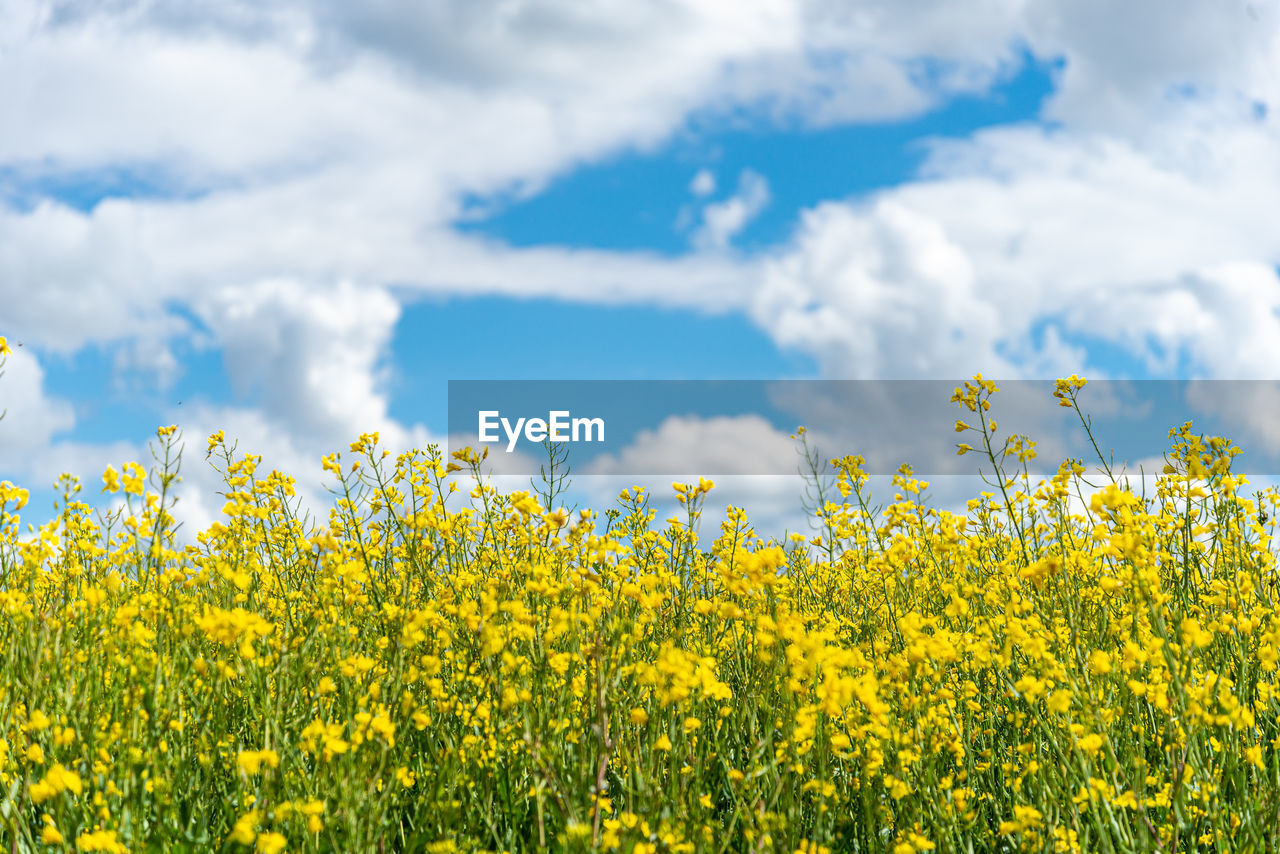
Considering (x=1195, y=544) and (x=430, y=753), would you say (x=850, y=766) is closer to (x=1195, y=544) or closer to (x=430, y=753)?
(x=430, y=753)

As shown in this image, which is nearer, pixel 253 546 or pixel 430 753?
pixel 430 753

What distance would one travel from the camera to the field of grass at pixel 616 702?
251 cm

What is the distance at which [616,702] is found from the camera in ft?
9.52

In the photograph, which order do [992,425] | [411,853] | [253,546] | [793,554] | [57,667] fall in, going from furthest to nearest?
[793,554] → [253,546] → [992,425] → [57,667] → [411,853]

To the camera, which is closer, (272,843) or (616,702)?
(272,843)

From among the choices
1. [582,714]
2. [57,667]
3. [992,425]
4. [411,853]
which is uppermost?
[992,425]

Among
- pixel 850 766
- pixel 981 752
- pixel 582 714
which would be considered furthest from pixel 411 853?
pixel 981 752

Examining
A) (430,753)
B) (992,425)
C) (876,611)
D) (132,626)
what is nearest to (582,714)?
(430,753)

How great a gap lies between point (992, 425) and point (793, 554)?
188 centimetres

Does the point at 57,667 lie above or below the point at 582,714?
above

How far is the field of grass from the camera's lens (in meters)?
2.51

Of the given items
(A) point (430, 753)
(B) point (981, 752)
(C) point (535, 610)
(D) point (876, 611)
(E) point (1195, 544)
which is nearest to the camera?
(C) point (535, 610)

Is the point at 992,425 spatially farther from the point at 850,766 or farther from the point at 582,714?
the point at 582,714

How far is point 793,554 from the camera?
5.81 m
